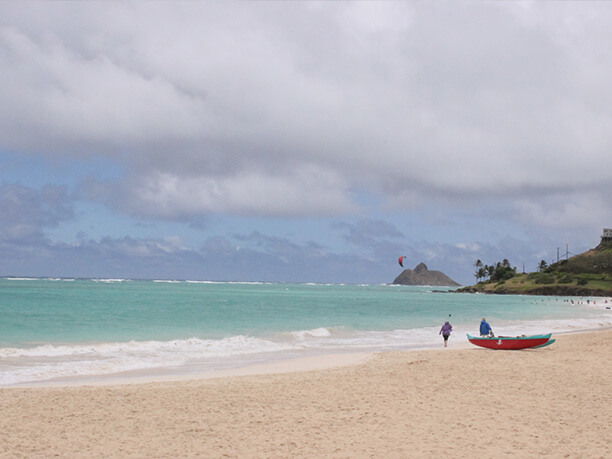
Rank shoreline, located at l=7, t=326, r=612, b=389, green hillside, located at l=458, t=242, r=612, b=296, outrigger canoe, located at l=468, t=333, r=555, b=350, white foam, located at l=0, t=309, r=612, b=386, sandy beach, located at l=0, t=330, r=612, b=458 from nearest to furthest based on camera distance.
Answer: sandy beach, located at l=0, t=330, r=612, b=458 < shoreline, located at l=7, t=326, r=612, b=389 < white foam, located at l=0, t=309, r=612, b=386 < outrigger canoe, located at l=468, t=333, r=555, b=350 < green hillside, located at l=458, t=242, r=612, b=296

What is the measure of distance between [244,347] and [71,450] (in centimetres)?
1769

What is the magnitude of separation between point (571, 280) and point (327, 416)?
152003 millimetres

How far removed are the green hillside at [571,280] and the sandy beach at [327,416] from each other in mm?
133360

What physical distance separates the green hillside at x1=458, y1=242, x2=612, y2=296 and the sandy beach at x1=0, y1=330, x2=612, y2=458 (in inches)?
5250

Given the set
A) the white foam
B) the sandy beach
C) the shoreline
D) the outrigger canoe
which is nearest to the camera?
the sandy beach

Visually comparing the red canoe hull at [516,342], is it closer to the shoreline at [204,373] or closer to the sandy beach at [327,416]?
the shoreline at [204,373]

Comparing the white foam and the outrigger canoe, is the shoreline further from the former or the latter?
the outrigger canoe

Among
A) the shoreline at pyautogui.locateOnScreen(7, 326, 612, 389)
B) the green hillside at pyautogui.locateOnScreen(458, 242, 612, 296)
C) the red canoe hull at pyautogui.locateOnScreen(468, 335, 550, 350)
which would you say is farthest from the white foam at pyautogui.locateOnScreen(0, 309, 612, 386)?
the green hillside at pyautogui.locateOnScreen(458, 242, 612, 296)

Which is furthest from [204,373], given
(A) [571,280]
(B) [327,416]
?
(A) [571,280]

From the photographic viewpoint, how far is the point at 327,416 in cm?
1075

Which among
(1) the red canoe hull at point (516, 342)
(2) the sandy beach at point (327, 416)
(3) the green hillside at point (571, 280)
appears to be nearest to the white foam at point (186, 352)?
(2) the sandy beach at point (327, 416)

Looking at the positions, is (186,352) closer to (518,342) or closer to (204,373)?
(204,373)

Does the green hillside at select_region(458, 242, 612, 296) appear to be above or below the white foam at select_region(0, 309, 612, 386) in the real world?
above

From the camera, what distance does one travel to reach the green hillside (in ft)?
446
